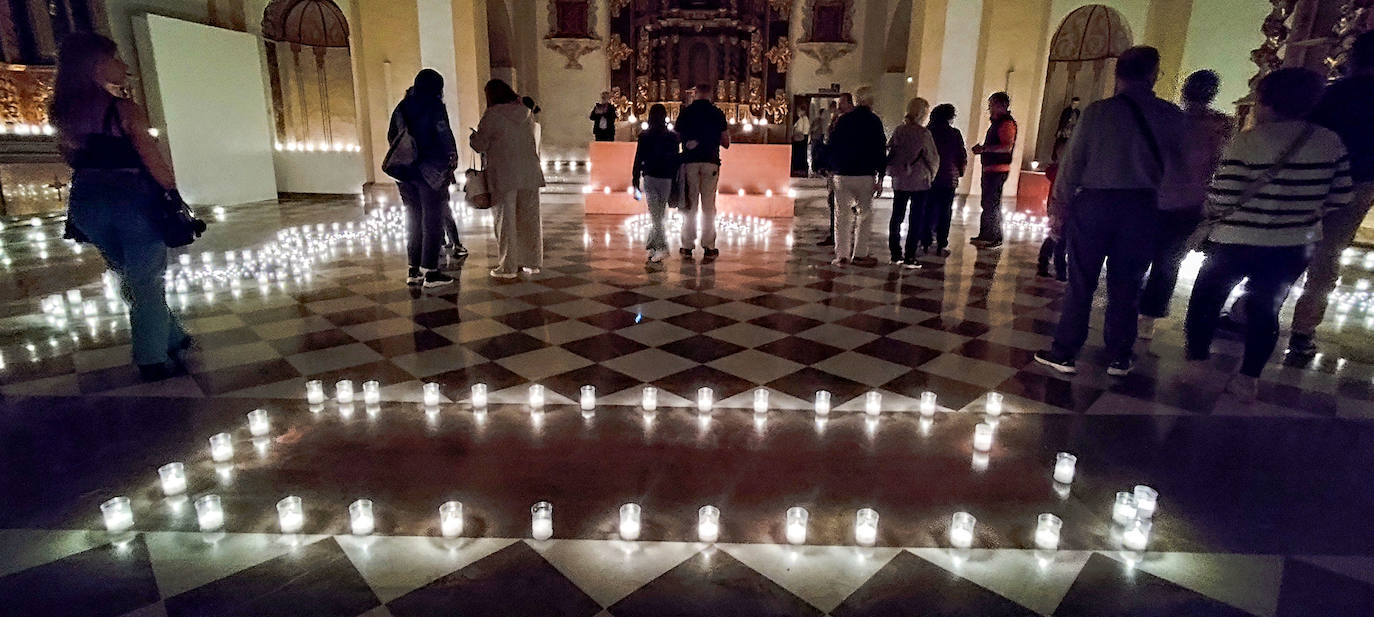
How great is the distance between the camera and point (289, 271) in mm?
6371

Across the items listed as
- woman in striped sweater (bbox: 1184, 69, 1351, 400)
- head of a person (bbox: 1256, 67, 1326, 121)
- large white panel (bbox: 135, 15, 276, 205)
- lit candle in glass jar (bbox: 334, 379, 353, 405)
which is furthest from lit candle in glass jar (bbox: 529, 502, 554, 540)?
large white panel (bbox: 135, 15, 276, 205)

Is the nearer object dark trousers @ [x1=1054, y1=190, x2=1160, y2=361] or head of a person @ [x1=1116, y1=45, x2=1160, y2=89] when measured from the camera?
head of a person @ [x1=1116, y1=45, x2=1160, y2=89]

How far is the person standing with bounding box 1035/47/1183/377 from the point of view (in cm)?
353

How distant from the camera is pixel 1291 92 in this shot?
11.4ft

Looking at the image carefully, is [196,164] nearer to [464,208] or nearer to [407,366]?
[464,208]

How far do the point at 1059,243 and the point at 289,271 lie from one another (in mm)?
6959

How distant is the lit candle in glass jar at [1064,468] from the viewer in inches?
107

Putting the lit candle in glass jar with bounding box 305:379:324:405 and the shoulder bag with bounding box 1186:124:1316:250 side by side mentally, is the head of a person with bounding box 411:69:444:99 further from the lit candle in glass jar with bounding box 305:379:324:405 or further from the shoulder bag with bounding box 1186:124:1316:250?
the shoulder bag with bounding box 1186:124:1316:250

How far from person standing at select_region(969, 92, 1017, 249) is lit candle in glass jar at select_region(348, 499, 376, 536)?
21.2ft

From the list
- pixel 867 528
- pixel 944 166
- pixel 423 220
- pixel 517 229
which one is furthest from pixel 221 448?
pixel 944 166

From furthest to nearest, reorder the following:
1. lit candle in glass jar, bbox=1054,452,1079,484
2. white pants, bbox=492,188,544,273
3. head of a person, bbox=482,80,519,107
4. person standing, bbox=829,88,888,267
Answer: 1. person standing, bbox=829,88,888,267
2. white pants, bbox=492,188,544,273
3. head of a person, bbox=482,80,519,107
4. lit candle in glass jar, bbox=1054,452,1079,484

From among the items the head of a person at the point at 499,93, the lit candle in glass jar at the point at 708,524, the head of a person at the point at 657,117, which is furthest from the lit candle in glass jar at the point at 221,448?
the head of a person at the point at 657,117

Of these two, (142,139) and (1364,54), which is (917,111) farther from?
(142,139)

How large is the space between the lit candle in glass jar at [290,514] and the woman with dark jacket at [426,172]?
344 centimetres
